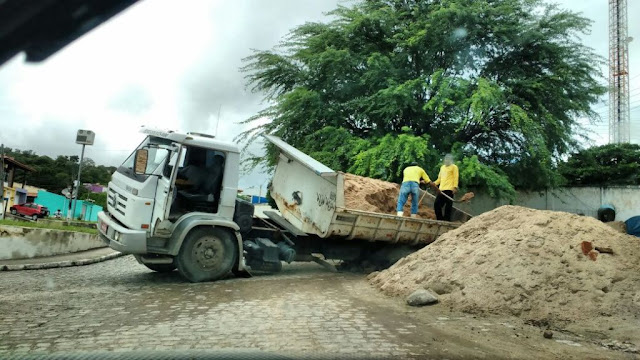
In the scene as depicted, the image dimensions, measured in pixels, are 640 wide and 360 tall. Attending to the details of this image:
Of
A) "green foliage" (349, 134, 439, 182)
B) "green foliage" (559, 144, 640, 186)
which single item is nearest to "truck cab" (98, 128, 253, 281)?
"green foliage" (349, 134, 439, 182)

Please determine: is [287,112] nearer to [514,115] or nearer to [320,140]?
[320,140]

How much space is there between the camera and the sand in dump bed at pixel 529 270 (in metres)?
6.26

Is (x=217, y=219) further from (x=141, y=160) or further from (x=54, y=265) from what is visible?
(x=54, y=265)

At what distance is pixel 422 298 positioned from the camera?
681cm

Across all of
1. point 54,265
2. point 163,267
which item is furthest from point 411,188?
point 54,265

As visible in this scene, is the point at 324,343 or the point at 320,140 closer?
the point at 324,343

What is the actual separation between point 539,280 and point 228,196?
509cm

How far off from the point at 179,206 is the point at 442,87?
8.83m

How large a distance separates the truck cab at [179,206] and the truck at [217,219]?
0.05 ft

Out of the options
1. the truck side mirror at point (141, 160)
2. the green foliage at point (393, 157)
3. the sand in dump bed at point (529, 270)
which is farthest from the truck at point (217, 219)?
the green foliage at point (393, 157)

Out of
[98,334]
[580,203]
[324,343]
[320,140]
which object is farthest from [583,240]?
[580,203]

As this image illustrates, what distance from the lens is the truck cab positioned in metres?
7.77

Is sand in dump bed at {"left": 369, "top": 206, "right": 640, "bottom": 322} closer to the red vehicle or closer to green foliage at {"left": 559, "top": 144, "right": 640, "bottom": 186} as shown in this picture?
green foliage at {"left": 559, "top": 144, "right": 640, "bottom": 186}

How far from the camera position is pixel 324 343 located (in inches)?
183
